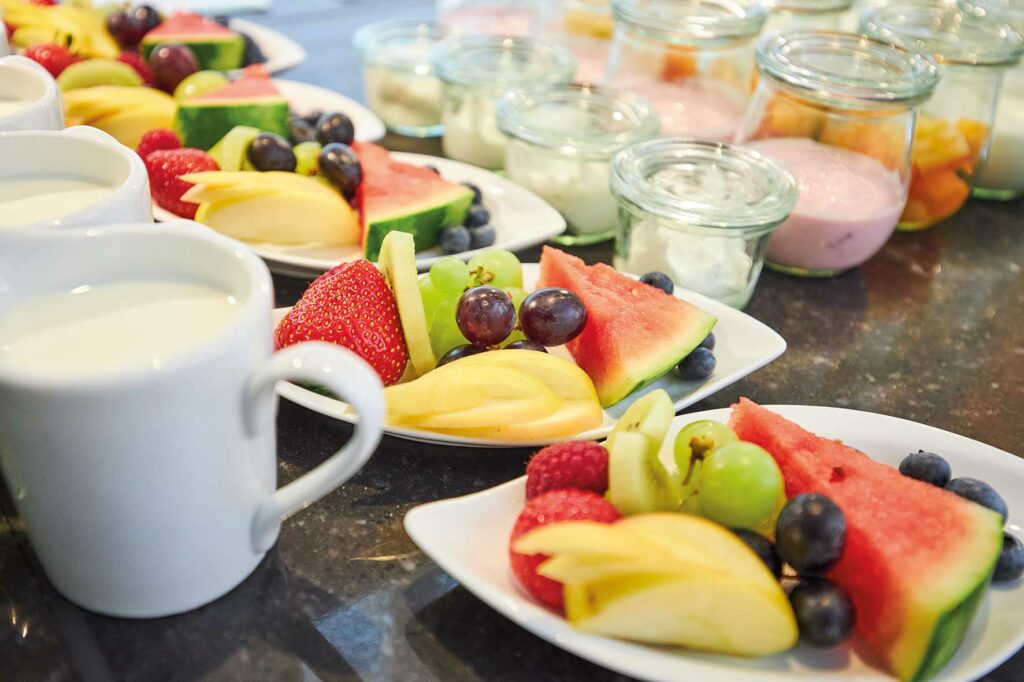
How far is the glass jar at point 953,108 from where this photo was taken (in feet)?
5.10

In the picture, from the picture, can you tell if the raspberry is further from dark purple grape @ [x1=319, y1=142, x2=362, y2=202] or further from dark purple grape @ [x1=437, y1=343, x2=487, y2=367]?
dark purple grape @ [x1=319, y1=142, x2=362, y2=202]

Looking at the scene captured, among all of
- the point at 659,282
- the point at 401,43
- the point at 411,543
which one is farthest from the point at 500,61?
the point at 411,543

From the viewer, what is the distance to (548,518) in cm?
77

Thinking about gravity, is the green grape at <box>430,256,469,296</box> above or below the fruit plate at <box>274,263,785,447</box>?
above

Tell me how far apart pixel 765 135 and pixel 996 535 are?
88 centimetres

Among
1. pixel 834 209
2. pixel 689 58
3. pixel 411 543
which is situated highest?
pixel 689 58

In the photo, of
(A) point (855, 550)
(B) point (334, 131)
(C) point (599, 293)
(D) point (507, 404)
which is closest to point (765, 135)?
(C) point (599, 293)

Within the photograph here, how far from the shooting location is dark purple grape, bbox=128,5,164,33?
5.99ft

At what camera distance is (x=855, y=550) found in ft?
2.52

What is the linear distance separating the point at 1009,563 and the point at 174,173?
3.58 feet

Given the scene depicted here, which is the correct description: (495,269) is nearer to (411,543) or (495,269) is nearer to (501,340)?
(501,340)

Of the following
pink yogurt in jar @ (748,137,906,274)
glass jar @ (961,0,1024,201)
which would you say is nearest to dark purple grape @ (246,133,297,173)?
pink yogurt in jar @ (748,137,906,274)

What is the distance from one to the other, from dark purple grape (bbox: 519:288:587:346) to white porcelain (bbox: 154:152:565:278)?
0.23 m

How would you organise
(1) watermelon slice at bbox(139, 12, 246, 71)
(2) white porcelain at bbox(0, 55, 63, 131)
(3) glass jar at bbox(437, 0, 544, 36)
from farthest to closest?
(3) glass jar at bbox(437, 0, 544, 36) → (1) watermelon slice at bbox(139, 12, 246, 71) → (2) white porcelain at bbox(0, 55, 63, 131)
